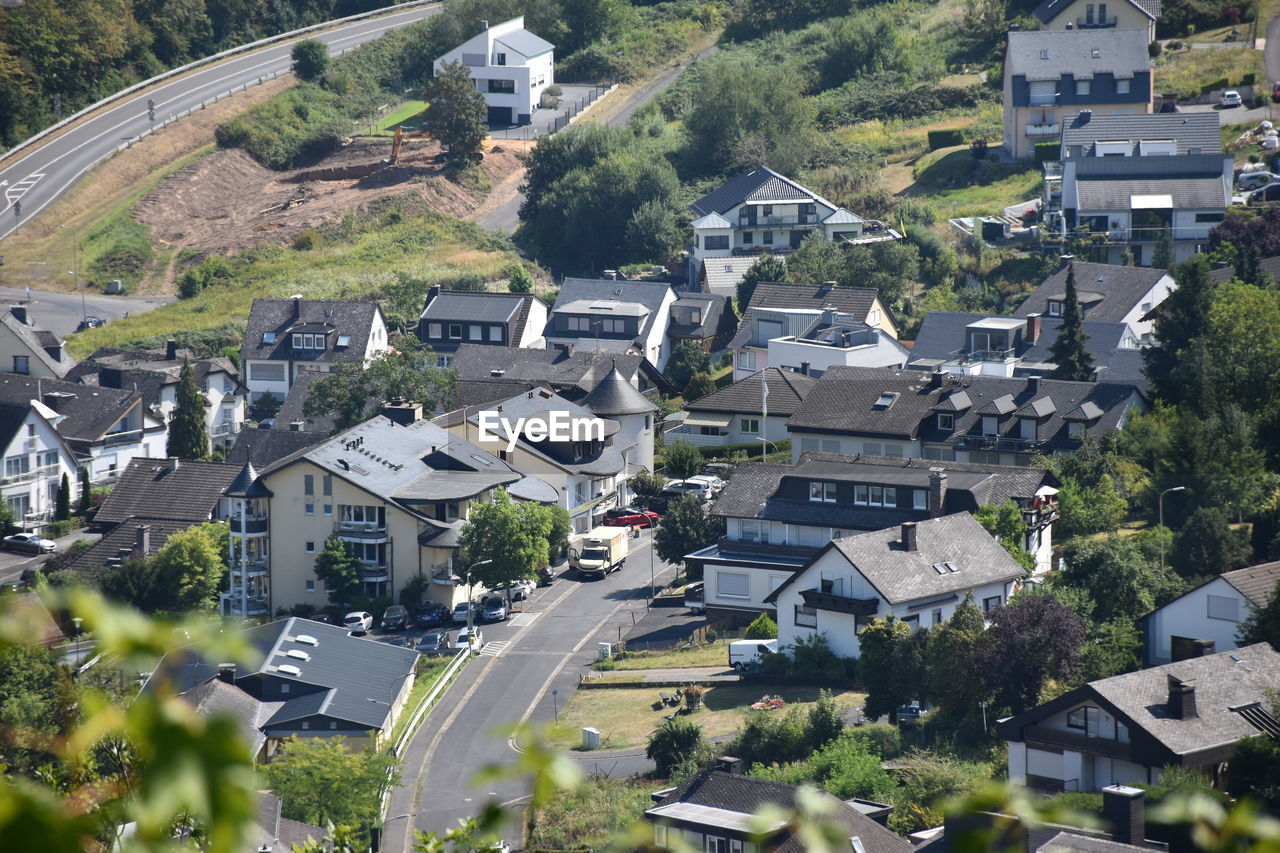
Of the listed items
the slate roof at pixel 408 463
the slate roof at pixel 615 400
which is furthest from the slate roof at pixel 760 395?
the slate roof at pixel 408 463

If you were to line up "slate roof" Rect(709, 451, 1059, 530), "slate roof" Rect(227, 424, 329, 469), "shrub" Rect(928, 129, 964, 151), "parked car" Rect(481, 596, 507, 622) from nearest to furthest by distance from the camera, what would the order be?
"slate roof" Rect(709, 451, 1059, 530)
"parked car" Rect(481, 596, 507, 622)
"slate roof" Rect(227, 424, 329, 469)
"shrub" Rect(928, 129, 964, 151)

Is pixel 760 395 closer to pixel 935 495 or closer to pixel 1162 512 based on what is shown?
pixel 935 495

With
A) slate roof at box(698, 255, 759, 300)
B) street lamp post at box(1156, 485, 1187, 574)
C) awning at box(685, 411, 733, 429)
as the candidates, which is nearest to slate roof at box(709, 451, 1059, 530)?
street lamp post at box(1156, 485, 1187, 574)

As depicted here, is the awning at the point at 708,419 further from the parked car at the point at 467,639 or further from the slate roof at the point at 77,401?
the slate roof at the point at 77,401

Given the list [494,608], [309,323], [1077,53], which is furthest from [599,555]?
[1077,53]

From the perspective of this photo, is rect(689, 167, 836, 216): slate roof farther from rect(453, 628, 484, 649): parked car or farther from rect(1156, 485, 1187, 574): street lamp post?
→ rect(453, 628, 484, 649): parked car
